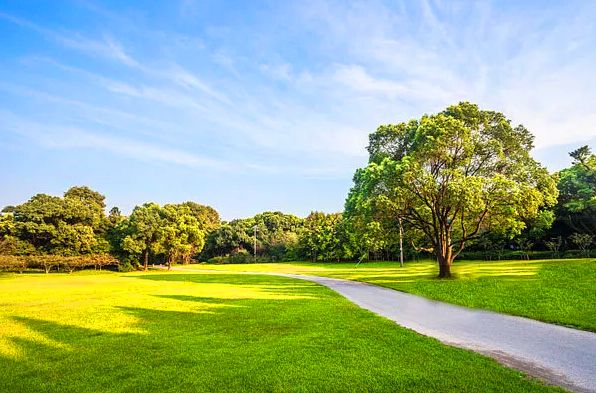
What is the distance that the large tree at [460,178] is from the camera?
83.0 feet

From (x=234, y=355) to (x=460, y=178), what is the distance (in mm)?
20777

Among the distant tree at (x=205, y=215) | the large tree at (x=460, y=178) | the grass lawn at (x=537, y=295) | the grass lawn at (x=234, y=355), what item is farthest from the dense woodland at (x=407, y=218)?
the grass lawn at (x=234, y=355)

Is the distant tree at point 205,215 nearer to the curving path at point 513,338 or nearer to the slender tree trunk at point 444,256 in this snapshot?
the slender tree trunk at point 444,256

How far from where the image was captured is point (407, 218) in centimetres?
2912

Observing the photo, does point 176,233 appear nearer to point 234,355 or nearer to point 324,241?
point 324,241

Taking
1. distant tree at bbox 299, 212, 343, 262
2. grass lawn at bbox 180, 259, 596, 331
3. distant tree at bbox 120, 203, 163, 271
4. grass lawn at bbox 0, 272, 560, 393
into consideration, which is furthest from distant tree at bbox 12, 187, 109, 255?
grass lawn at bbox 180, 259, 596, 331

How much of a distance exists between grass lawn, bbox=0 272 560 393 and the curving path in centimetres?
70

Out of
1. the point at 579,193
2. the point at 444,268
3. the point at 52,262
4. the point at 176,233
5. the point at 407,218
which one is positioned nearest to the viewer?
the point at 444,268

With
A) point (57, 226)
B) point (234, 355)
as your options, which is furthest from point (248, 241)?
point (234, 355)

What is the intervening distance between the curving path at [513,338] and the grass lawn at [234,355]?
701mm

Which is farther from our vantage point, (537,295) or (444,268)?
(444,268)

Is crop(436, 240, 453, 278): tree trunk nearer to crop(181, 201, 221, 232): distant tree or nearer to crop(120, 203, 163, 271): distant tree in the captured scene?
crop(120, 203, 163, 271): distant tree

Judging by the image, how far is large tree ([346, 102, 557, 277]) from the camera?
997 inches

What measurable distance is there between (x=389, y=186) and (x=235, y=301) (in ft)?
45.0
